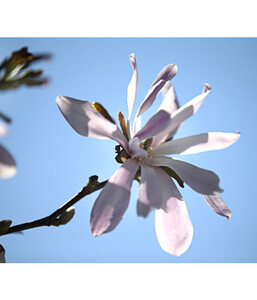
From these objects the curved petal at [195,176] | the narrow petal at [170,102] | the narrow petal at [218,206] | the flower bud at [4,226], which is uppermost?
the narrow petal at [170,102]

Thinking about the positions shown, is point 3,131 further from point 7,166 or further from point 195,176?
point 195,176

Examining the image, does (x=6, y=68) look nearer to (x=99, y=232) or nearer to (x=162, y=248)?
(x=99, y=232)

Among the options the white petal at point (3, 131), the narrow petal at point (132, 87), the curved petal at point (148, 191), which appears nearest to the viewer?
the white petal at point (3, 131)

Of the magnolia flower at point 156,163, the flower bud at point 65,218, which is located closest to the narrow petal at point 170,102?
the magnolia flower at point 156,163

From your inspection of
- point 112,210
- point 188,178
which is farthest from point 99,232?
point 188,178

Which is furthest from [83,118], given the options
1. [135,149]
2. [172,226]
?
[172,226]

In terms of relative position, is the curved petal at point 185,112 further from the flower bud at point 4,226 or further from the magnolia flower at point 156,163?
the flower bud at point 4,226
